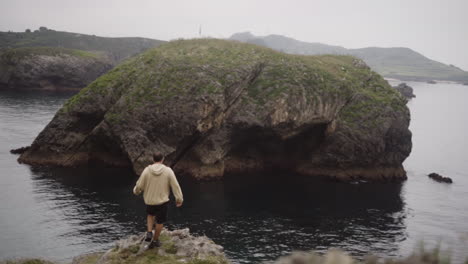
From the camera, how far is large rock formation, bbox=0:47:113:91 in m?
128

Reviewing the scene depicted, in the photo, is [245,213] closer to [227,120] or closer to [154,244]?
[227,120]

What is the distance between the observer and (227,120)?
52.3 meters

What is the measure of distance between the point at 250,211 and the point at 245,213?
0.83 metres

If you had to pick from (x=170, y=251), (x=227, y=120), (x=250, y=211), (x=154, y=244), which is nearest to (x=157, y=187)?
(x=154, y=244)

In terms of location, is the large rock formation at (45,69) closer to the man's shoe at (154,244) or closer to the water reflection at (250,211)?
the water reflection at (250,211)

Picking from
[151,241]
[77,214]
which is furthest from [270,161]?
[151,241]

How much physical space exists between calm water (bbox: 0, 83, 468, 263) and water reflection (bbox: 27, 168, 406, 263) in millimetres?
93

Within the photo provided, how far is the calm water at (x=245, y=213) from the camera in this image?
100 feet

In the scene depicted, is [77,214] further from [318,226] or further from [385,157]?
[385,157]

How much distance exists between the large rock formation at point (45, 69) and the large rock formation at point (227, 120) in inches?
3376

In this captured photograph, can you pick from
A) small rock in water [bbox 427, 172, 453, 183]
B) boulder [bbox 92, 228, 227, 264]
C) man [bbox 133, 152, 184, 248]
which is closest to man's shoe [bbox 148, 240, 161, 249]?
boulder [bbox 92, 228, 227, 264]

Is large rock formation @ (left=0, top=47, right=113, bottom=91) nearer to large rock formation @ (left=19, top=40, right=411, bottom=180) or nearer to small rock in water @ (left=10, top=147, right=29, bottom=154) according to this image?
small rock in water @ (left=10, top=147, right=29, bottom=154)

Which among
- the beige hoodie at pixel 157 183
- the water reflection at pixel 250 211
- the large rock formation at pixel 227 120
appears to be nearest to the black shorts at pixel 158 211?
the beige hoodie at pixel 157 183

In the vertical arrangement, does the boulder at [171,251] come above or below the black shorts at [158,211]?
below
